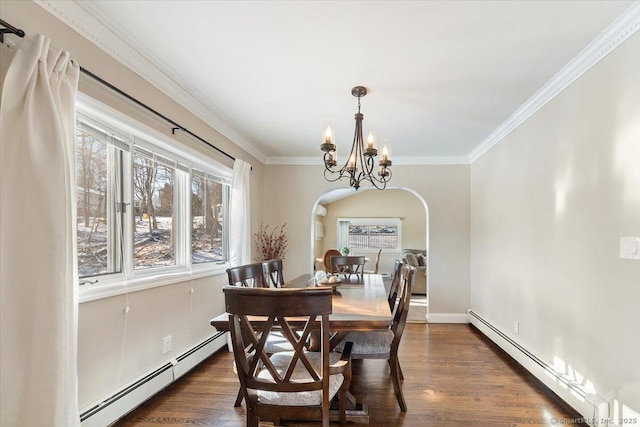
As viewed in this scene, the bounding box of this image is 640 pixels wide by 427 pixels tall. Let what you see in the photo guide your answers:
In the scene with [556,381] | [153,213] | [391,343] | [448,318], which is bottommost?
[448,318]

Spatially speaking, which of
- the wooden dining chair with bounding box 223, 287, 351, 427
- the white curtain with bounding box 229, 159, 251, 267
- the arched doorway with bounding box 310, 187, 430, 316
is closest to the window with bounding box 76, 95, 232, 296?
the white curtain with bounding box 229, 159, 251, 267

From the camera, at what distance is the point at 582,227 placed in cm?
226

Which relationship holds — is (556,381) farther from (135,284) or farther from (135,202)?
(135,202)

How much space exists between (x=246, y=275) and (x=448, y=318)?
3.46 meters

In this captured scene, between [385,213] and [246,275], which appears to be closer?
[246,275]

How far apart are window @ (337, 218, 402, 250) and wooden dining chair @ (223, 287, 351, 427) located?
7.87m

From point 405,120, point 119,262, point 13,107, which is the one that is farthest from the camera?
point 405,120

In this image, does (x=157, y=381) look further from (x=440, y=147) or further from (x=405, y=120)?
(x=440, y=147)

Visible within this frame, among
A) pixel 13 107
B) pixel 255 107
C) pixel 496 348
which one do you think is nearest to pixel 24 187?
pixel 13 107

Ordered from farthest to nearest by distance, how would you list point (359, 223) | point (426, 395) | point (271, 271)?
point (359, 223), point (271, 271), point (426, 395)

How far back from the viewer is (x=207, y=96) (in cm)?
295

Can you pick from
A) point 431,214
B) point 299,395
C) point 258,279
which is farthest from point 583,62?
point 431,214

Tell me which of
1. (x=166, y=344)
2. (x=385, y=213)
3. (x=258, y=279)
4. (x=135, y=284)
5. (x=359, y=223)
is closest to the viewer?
(x=135, y=284)

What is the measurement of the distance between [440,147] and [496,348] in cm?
244
